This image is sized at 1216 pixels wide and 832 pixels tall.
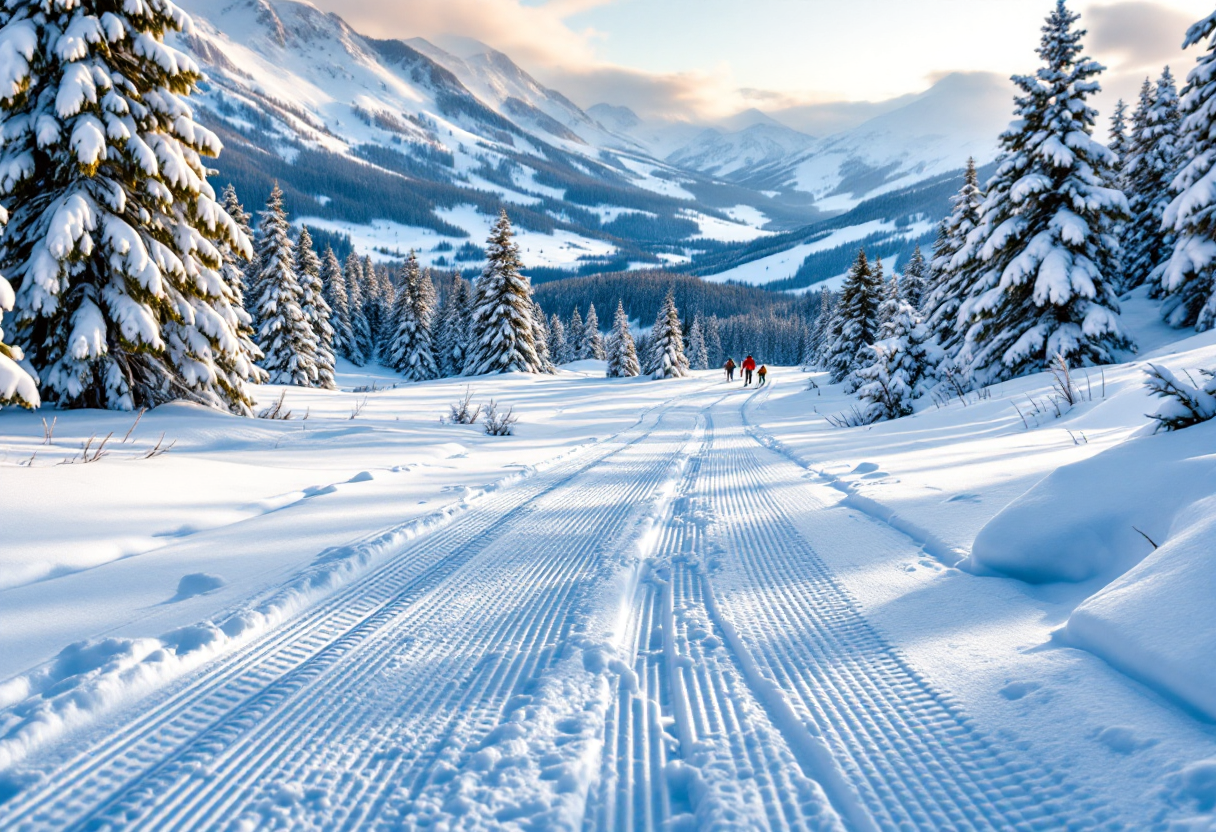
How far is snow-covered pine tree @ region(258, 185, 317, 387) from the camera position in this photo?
91.8 ft

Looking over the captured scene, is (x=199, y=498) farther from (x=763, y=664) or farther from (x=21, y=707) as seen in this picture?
(x=763, y=664)

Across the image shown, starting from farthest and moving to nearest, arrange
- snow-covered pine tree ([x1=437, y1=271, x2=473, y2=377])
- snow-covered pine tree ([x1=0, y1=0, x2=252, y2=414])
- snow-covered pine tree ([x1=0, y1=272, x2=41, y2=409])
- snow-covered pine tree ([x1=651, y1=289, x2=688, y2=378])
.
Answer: snow-covered pine tree ([x1=437, y1=271, x2=473, y2=377]), snow-covered pine tree ([x1=651, y1=289, x2=688, y2=378]), snow-covered pine tree ([x1=0, y1=0, x2=252, y2=414]), snow-covered pine tree ([x1=0, y1=272, x2=41, y2=409])

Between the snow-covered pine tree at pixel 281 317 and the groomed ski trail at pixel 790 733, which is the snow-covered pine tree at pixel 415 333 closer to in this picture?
the snow-covered pine tree at pixel 281 317

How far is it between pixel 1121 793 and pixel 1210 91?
816 inches

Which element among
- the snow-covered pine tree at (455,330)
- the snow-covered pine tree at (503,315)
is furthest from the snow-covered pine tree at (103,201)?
the snow-covered pine tree at (455,330)

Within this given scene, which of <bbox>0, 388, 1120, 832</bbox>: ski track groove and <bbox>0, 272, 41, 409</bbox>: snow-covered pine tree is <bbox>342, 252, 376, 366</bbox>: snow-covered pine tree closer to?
<bbox>0, 272, 41, 409</bbox>: snow-covered pine tree

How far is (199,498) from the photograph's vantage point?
491 centimetres

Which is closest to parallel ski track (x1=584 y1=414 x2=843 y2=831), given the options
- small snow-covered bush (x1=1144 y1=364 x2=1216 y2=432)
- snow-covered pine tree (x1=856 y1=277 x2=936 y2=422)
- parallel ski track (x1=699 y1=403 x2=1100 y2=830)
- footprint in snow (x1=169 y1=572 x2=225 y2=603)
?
parallel ski track (x1=699 y1=403 x2=1100 y2=830)

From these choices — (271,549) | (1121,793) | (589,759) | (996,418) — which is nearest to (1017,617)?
(1121,793)

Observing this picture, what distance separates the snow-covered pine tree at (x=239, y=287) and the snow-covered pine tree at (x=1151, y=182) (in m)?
30.3

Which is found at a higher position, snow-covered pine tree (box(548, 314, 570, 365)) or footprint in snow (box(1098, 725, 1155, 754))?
snow-covered pine tree (box(548, 314, 570, 365))

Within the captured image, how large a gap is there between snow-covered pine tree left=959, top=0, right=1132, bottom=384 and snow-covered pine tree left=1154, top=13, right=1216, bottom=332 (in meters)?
1.42

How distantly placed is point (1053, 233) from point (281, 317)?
31233mm

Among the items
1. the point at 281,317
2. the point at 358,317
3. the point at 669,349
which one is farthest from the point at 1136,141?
the point at 358,317
